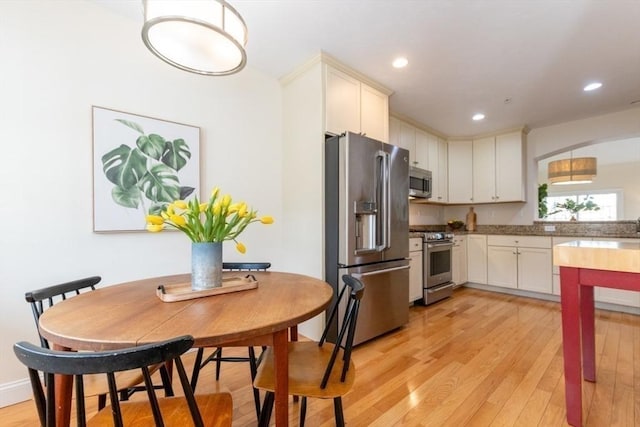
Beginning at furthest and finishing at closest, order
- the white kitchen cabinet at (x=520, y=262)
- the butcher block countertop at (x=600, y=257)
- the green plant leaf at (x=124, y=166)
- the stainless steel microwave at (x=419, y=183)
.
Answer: the white kitchen cabinet at (x=520, y=262), the stainless steel microwave at (x=419, y=183), the green plant leaf at (x=124, y=166), the butcher block countertop at (x=600, y=257)

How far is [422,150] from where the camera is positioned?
430 centimetres

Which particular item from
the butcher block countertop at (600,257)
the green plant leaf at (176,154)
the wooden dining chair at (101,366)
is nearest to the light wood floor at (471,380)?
the butcher block countertop at (600,257)

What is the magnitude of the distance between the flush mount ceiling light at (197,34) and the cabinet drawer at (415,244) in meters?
2.75

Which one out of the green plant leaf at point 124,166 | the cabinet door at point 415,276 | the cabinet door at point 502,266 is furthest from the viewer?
the cabinet door at point 502,266

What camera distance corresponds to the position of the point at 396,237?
2.85 m

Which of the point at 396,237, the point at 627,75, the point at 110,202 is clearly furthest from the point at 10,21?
the point at 627,75

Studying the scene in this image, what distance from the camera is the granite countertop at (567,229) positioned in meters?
3.62

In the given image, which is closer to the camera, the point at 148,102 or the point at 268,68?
the point at 148,102

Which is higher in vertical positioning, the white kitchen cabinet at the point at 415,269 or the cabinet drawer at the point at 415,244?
the cabinet drawer at the point at 415,244

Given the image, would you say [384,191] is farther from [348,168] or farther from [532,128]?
[532,128]

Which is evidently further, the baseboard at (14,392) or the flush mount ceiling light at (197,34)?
the baseboard at (14,392)

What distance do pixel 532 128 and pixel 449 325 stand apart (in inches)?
133

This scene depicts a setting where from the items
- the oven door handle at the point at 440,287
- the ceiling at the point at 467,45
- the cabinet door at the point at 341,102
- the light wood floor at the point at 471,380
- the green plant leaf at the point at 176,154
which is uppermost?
the ceiling at the point at 467,45

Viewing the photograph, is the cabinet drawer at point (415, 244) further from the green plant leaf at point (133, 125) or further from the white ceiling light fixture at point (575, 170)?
the white ceiling light fixture at point (575, 170)
